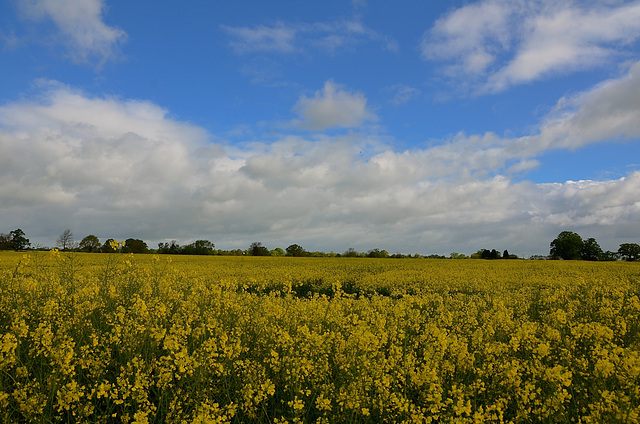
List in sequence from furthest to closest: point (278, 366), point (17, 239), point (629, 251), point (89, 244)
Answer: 1. point (629, 251)
2. point (17, 239)
3. point (89, 244)
4. point (278, 366)

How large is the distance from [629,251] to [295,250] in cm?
6458

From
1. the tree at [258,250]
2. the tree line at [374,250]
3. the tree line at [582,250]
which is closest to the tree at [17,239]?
the tree line at [374,250]

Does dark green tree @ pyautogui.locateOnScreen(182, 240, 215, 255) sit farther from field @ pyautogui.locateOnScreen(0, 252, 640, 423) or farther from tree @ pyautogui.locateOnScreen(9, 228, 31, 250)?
field @ pyautogui.locateOnScreen(0, 252, 640, 423)

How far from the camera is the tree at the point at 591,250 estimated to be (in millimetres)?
72500

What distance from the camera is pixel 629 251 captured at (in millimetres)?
72938

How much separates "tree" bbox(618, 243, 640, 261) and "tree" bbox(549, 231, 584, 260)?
6595 mm

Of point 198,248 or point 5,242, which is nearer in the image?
point 5,242

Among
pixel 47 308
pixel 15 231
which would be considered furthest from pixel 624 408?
pixel 15 231

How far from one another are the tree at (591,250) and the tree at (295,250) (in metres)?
55.5

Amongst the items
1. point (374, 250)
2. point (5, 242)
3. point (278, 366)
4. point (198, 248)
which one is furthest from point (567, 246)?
point (5, 242)

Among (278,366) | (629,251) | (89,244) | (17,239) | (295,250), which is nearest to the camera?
(278,366)

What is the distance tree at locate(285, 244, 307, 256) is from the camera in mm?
63781

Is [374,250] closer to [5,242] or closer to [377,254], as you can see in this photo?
[377,254]

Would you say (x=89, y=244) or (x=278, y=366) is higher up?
(x=89, y=244)
